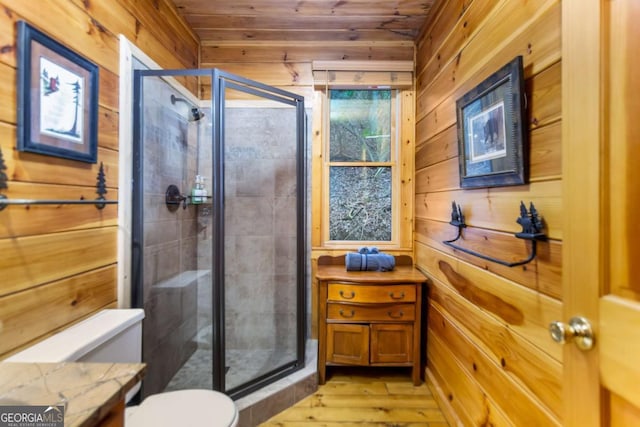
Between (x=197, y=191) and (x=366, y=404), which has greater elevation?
(x=197, y=191)

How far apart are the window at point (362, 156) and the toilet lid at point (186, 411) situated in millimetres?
1444

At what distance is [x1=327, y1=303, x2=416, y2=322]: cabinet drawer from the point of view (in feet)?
6.07

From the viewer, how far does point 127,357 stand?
45.7 inches

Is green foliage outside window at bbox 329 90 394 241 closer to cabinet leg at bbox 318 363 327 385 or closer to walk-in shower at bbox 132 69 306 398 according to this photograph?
walk-in shower at bbox 132 69 306 398

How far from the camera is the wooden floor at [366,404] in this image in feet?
5.24

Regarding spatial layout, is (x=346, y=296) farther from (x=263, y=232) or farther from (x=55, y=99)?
(x=55, y=99)

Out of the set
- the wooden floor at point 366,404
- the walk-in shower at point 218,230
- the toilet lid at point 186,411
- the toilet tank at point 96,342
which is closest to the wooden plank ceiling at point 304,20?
the walk-in shower at point 218,230

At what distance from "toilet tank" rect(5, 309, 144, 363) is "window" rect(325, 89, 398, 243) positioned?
1.48 m

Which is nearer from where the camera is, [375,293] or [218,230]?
[218,230]

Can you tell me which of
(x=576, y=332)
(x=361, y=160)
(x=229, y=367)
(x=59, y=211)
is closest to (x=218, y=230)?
(x=59, y=211)

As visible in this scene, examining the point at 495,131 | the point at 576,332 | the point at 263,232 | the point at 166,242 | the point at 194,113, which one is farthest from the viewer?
the point at 263,232

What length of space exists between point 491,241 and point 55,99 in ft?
6.00

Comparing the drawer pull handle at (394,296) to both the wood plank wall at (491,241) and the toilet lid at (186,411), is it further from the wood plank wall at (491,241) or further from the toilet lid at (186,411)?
the toilet lid at (186,411)

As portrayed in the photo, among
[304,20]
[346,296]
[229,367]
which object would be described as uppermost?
[304,20]
